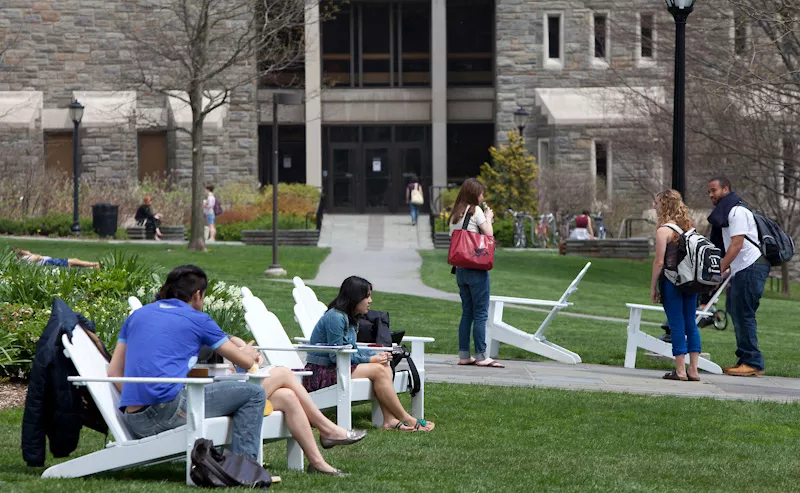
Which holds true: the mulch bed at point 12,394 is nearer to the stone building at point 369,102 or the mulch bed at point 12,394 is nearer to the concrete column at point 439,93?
the stone building at point 369,102

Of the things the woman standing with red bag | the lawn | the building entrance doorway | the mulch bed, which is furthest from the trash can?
the lawn

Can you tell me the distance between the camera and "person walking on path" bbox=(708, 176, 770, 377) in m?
11.9

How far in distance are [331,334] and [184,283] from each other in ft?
6.11

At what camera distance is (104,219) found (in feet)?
109

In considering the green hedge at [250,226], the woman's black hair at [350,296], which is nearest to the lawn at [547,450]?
the woman's black hair at [350,296]

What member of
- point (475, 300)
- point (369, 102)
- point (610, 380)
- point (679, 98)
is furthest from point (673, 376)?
point (369, 102)

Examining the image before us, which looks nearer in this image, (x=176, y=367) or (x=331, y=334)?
(x=176, y=367)

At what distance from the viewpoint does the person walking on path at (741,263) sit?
11.9 m

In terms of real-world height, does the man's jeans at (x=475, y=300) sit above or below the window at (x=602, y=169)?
below

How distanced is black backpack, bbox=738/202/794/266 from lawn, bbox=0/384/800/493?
2.29 m

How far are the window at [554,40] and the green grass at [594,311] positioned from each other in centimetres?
1358

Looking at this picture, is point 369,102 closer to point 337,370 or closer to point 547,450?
point 337,370

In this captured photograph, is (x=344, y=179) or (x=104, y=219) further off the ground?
(x=344, y=179)

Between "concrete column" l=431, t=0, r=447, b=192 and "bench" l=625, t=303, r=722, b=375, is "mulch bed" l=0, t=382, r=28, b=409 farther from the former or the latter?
"concrete column" l=431, t=0, r=447, b=192
